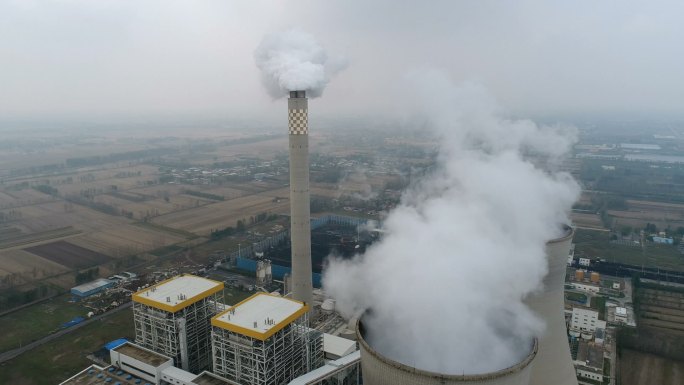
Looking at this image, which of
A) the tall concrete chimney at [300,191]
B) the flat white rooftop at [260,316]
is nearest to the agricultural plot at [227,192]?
the tall concrete chimney at [300,191]

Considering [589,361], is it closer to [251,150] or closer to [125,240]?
[125,240]

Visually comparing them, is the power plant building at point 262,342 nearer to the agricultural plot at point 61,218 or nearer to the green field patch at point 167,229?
the green field patch at point 167,229

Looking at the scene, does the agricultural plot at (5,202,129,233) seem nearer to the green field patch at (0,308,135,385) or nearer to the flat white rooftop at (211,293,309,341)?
the green field patch at (0,308,135,385)

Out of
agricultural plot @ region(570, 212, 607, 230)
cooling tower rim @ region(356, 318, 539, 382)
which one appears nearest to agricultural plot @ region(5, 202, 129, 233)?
cooling tower rim @ region(356, 318, 539, 382)

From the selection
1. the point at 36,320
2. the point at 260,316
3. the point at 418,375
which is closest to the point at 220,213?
the point at 36,320

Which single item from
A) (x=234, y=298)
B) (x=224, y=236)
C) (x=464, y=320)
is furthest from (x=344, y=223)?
(x=464, y=320)
